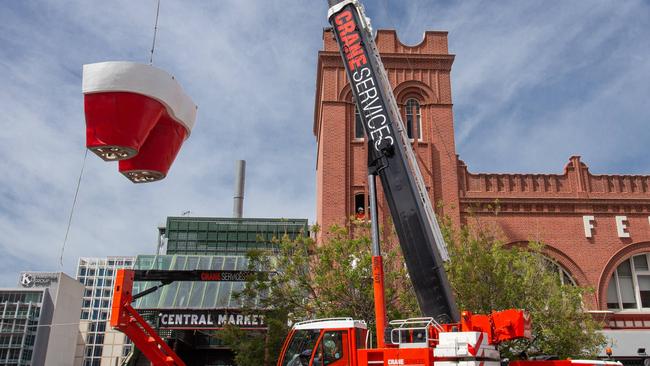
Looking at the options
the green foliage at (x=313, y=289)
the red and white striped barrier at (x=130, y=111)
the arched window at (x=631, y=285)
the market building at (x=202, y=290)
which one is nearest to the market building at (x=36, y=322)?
the market building at (x=202, y=290)

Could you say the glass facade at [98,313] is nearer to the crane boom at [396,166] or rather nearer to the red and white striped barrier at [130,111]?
the crane boom at [396,166]

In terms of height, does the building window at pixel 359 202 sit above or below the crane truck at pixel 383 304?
above

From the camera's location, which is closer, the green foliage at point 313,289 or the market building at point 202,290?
the green foliage at point 313,289

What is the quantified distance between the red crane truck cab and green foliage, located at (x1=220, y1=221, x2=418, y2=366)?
572cm

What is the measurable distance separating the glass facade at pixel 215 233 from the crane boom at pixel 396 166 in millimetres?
32833

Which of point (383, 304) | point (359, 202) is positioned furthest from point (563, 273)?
point (383, 304)

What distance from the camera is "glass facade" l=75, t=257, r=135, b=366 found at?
130m

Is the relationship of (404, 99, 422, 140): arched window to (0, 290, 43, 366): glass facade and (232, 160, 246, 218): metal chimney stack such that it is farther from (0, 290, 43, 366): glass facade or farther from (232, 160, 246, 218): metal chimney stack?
(0, 290, 43, 366): glass facade

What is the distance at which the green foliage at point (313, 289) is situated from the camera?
17.5m

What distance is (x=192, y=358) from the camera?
103ft

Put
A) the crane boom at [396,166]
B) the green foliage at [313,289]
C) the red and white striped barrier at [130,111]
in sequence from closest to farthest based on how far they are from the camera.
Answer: the red and white striped barrier at [130,111] → the crane boom at [396,166] → the green foliage at [313,289]

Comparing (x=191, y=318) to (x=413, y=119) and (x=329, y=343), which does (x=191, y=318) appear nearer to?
(x=413, y=119)

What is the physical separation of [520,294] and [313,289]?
6.28 meters

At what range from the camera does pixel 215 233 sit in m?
47.3
